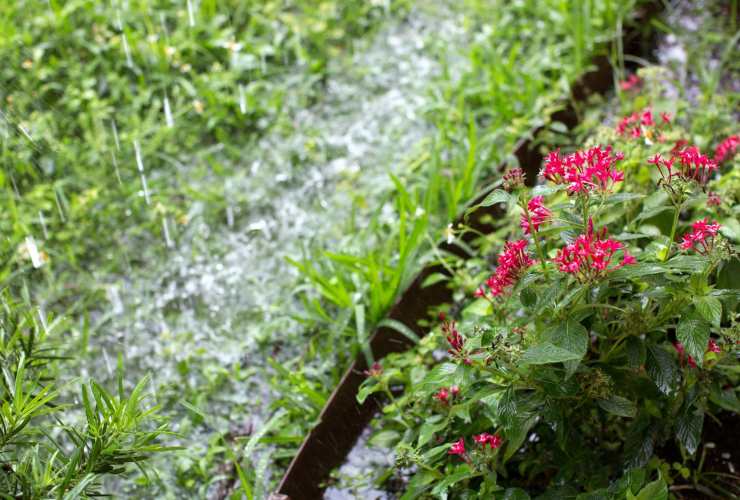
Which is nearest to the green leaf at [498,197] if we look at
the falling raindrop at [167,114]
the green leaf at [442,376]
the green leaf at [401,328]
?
the green leaf at [442,376]

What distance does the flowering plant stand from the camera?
1957 mm

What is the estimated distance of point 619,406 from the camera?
209 centimetres

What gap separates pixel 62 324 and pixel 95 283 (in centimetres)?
43

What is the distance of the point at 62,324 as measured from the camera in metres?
3.48

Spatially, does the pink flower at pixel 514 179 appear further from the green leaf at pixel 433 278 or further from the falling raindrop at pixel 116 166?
the falling raindrop at pixel 116 166

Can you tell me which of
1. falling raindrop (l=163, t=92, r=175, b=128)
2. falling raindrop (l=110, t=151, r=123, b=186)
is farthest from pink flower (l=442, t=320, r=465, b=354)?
falling raindrop (l=163, t=92, r=175, b=128)

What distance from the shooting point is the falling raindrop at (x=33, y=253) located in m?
3.82

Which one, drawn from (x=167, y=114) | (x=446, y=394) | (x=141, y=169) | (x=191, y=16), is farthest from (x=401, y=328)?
(x=191, y=16)

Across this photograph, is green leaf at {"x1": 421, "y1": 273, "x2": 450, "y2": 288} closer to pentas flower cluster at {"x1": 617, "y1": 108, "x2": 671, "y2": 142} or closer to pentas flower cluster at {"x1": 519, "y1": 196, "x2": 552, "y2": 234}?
pentas flower cluster at {"x1": 617, "y1": 108, "x2": 671, "y2": 142}

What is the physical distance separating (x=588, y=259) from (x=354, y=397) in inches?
56.6

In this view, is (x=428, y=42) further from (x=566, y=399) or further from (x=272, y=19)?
(x=566, y=399)

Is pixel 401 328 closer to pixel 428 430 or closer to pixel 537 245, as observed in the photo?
pixel 428 430

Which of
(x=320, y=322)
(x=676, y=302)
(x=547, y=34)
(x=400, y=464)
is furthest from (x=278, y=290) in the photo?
(x=547, y=34)

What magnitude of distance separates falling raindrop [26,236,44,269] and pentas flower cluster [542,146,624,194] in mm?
2822
